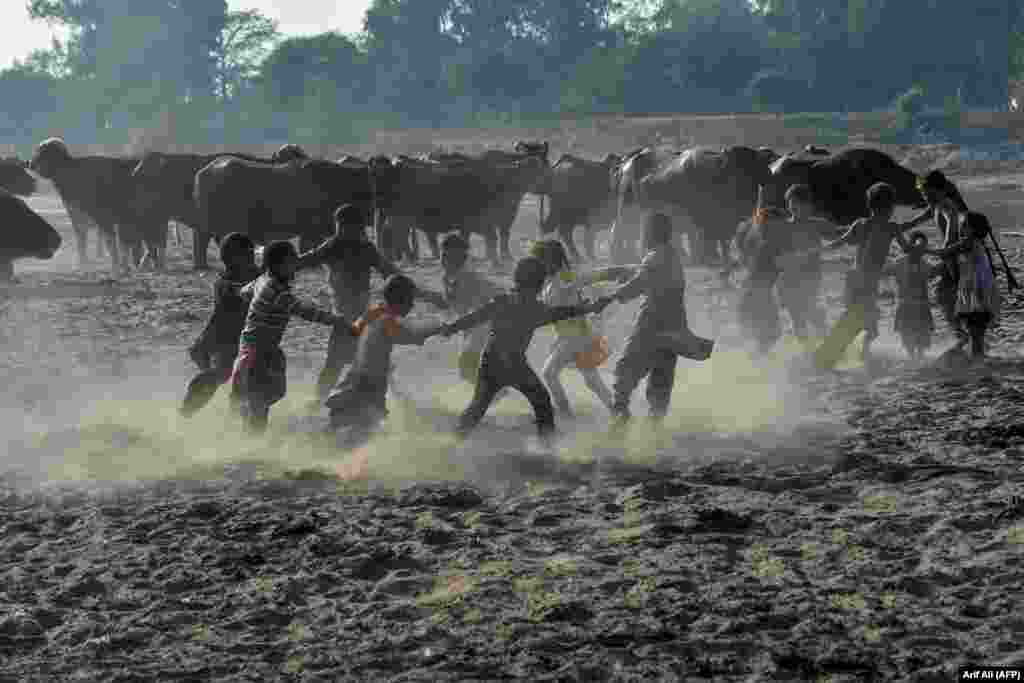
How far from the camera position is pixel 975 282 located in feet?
33.8

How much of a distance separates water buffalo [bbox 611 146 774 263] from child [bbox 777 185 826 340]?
751 centimetres

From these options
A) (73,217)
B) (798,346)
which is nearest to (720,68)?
(73,217)

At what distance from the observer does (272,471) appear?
7691 millimetres

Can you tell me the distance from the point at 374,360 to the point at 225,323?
1.25 metres

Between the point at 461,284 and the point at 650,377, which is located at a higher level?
the point at 461,284

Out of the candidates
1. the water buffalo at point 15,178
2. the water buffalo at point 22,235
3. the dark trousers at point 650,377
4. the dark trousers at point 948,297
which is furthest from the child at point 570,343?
the water buffalo at point 15,178

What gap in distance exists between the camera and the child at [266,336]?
7934 millimetres

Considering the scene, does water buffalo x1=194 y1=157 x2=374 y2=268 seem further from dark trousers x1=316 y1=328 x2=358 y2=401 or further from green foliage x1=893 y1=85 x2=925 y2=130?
green foliage x1=893 y1=85 x2=925 y2=130

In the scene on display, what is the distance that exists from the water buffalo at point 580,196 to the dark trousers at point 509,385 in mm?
14144

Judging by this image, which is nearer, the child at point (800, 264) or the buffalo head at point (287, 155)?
the child at point (800, 264)

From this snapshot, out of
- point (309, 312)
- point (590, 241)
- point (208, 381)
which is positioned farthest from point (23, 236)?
point (309, 312)

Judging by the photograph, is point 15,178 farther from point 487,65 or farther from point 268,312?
point 487,65

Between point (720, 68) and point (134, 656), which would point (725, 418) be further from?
point (720, 68)

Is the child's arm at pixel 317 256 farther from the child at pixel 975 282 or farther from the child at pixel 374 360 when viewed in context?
the child at pixel 975 282
